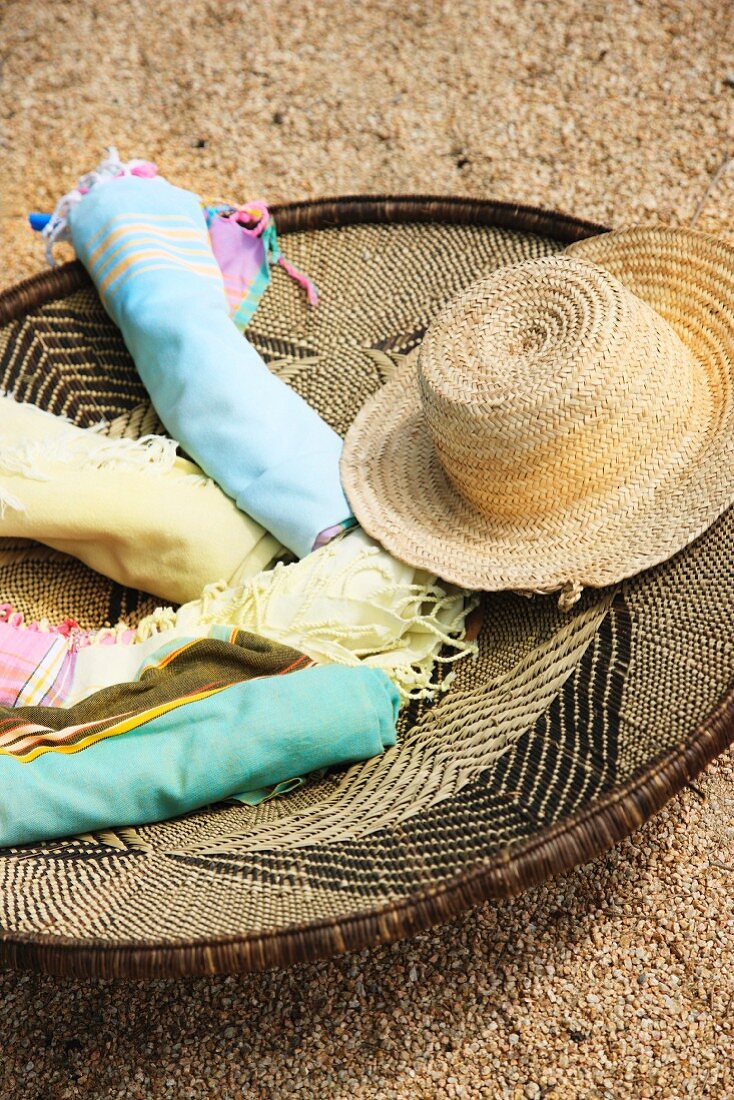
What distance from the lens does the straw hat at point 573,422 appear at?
4.22 feet

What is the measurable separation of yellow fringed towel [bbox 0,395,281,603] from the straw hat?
0.21 metres

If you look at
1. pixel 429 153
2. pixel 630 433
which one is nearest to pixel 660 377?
pixel 630 433

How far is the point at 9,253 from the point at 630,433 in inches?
64.0

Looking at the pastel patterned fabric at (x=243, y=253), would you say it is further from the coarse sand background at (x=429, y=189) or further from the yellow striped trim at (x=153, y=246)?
the coarse sand background at (x=429, y=189)

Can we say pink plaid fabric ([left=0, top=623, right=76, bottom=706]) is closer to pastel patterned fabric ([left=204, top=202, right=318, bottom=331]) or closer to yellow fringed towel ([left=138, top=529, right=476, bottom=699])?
yellow fringed towel ([left=138, top=529, right=476, bottom=699])

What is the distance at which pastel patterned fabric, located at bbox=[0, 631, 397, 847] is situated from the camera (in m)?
1.25

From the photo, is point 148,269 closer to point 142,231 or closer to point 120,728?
point 142,231

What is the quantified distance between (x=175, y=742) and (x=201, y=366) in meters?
0.58

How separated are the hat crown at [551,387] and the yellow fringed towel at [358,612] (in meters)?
0.16

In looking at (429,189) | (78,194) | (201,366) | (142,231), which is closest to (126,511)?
(201,366)

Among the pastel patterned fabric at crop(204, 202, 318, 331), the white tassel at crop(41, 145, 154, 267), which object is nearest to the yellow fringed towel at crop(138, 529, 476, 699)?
the pastel patterned fabric at crop(204, 202, 318, 331)

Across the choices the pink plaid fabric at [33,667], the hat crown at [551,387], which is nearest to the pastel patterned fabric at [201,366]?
the hat crown at [551,387]

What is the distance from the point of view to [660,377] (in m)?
1.32

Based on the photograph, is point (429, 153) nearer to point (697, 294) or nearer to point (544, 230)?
point (544, 230)
